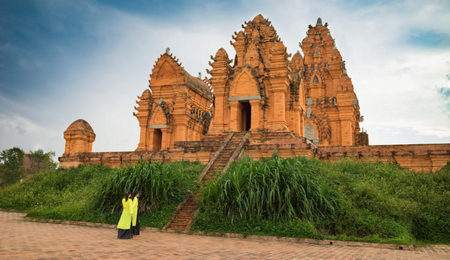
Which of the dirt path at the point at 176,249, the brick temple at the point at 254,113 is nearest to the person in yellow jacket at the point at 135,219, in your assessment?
the dirt path at the point at 176,249

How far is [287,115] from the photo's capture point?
16.8 metres

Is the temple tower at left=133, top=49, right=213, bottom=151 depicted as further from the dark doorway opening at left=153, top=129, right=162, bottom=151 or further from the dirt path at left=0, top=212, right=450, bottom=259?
the dirt path at left=0, top=212, right=450, bottom=259

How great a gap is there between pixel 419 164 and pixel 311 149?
385cm

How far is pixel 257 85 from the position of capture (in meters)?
16.2

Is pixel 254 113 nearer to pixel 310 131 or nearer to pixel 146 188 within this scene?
pixel 146 188

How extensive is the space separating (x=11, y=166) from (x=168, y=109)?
2027 centimetres

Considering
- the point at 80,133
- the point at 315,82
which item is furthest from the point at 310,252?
the point at 315,82

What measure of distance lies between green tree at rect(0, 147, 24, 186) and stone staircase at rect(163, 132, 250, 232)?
27.0 m

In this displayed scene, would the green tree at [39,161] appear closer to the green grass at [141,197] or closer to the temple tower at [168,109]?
the temple tower at [168,109]

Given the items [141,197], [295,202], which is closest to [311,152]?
[295,202]

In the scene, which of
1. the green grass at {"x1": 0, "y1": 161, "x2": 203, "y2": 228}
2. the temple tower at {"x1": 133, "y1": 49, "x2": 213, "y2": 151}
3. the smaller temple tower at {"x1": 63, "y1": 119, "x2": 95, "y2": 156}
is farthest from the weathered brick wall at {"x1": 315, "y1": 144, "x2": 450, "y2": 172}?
the smaller temple tower at {"x1": 63, "y1": 119, "x2": 95, "y2": 156}

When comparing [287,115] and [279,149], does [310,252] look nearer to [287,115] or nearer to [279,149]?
[279,149]

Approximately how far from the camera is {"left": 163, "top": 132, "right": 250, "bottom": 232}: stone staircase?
8.08 m

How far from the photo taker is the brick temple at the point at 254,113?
12.5 m
